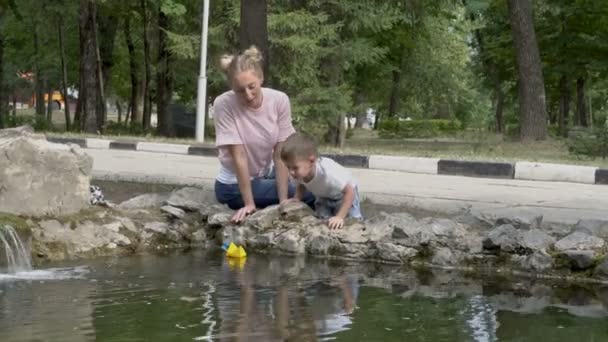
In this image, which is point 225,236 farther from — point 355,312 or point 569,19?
point 569,19

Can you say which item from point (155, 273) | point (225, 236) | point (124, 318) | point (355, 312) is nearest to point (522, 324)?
point (355, 312)

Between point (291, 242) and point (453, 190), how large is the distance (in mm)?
4528

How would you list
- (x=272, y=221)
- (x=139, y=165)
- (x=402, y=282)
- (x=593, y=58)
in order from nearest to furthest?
(x=402, y=282), (x=272, y=221), (x=139, y=165), (x=593, y=58)

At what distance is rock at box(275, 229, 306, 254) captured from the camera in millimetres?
7148

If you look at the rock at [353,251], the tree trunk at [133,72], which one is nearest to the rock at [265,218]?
the rock at [353,251]

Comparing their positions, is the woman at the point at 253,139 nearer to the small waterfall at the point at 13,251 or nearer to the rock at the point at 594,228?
the small waterfall at the point at 13,251

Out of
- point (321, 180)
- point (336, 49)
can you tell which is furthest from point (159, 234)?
point (336, 49)

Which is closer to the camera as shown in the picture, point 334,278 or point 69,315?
point 69,315

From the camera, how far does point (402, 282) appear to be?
20.0 feet

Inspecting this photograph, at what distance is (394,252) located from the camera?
6781 mm

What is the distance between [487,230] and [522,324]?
6.63ft

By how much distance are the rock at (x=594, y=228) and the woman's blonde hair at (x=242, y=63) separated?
7.94 feet

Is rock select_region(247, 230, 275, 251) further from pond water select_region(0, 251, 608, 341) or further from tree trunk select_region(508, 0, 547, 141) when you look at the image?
tree trunk select_region(508, 0, 547, 141)

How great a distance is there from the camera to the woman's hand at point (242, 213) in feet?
24.3
